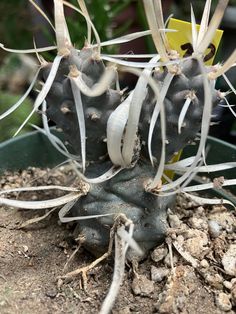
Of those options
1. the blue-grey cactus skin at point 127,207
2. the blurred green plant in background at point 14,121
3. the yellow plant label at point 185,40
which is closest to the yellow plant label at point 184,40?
the yellow plant label at point 185,40

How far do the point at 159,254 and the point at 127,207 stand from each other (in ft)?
0.37

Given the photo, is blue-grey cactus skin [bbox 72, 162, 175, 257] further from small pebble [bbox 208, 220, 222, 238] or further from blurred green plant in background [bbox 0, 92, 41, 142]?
blurred green plant in background [bbox 0, 92, 41, 142]

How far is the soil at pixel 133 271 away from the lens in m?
0.78

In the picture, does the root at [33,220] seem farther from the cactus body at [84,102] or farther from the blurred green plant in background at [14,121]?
the blurred green plant in background at [14,121]

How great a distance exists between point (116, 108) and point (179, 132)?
0.35 feet

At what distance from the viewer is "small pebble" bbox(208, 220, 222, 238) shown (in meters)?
0.91

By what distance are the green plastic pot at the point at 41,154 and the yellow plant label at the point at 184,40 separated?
254mm

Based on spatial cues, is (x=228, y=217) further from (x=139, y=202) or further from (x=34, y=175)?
(x=34, y=175)

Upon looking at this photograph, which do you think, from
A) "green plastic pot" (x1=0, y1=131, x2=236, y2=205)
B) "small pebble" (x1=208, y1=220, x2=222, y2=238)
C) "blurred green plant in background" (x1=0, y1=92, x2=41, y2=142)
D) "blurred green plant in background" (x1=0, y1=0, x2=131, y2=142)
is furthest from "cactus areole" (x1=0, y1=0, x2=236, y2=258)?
"blurred green plant in background" (x1=0, y1=0, x2=131, y2=142)

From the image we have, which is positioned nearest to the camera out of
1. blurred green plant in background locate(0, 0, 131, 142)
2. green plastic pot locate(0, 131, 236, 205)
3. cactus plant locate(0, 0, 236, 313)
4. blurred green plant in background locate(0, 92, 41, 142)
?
cactus plant locate(0, 0, 236, 313)

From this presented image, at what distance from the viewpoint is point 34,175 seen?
1119mm

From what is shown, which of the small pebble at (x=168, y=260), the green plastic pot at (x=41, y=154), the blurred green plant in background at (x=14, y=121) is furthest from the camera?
the blurred green plant in background at (x=14, y=121)

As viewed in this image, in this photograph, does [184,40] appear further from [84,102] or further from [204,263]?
[204,263]

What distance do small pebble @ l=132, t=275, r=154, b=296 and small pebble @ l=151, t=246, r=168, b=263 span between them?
4cm
